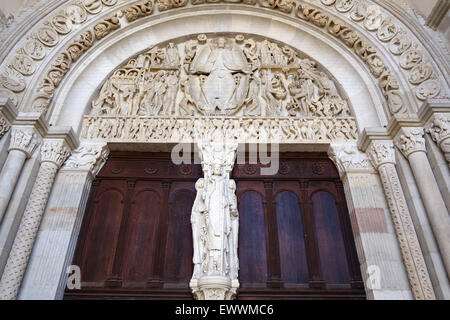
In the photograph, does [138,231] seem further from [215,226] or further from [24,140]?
[24,140]

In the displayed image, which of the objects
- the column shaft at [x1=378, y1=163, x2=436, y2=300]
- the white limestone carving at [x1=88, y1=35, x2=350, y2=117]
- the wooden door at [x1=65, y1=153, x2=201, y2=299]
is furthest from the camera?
the white limestone carving at [x1=88, y1=35, x2=350, y2=117]

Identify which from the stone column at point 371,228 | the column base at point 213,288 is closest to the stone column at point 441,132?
the stone column at point 371,228

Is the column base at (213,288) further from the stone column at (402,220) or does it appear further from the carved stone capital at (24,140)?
the carved stone capital at (24,140)

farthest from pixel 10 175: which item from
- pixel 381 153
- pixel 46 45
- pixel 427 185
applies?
pixel 427 185

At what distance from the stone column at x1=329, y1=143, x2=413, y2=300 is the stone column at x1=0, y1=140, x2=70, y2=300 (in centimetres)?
435

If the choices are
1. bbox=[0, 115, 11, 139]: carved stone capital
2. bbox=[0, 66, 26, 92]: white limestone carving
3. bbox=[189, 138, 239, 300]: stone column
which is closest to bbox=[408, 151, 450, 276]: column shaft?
bbox=[189, 138, 239, 300]: stone column

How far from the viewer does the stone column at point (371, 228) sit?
13.4 feet

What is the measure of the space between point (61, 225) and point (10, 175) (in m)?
0.96

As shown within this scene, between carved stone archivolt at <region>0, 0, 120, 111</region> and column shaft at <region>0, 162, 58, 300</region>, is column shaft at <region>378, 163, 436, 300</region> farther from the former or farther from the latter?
carved stone archivolt at <region>0, 0, 120, 111</region>

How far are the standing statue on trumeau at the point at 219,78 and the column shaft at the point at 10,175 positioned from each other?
2.88m

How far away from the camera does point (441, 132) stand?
4.40 meters

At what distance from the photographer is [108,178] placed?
5375 millimetres

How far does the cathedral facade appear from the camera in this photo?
4.33m

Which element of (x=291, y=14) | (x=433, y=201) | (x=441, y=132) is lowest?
(x=433, y=201)
